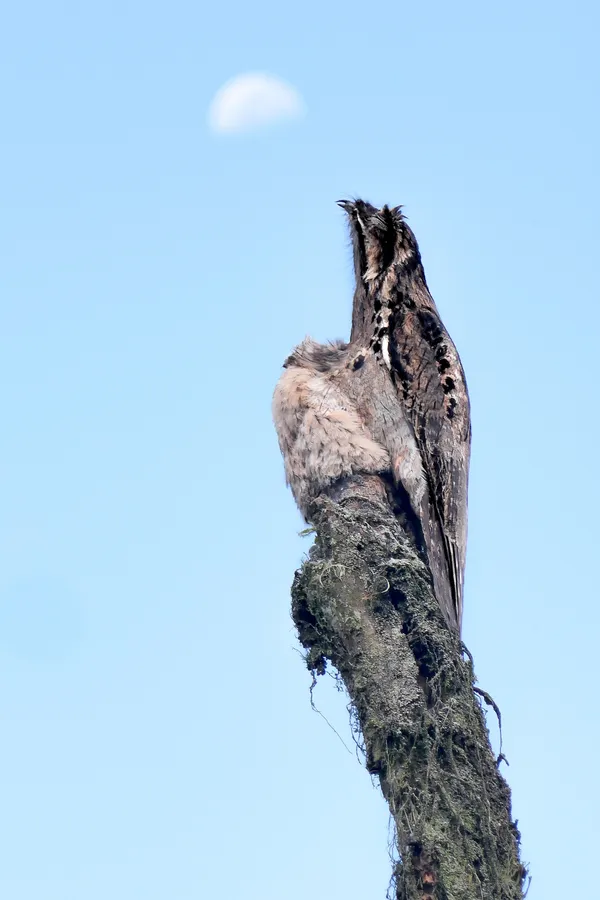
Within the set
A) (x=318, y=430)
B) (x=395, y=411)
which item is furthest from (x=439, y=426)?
(x=318, y=430)

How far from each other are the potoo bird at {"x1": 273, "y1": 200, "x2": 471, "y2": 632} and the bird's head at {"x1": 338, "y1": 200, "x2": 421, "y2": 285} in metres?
0.01

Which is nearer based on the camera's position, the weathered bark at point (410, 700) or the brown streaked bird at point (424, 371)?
the weathered bark at point (410, 700)

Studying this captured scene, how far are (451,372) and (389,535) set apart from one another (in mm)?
1367

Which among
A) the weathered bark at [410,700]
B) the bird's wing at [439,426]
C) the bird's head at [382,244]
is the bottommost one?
the weathered bark at [410,700]

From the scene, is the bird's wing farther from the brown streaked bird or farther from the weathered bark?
the weathered bark

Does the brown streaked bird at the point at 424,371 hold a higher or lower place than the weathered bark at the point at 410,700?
higher

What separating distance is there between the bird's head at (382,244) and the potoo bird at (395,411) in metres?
0.01

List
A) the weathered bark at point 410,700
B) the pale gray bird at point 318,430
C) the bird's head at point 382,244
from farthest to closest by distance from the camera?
the bird's head at point 382,244 → the pale gray bird at point 318,430 → the weathered bark at point 410,700

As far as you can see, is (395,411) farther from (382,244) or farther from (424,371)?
(382,244)

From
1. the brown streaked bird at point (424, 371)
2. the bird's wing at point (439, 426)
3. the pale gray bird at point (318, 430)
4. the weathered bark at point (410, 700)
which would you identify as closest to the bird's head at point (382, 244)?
the brown streaked bird at point (424, 371)

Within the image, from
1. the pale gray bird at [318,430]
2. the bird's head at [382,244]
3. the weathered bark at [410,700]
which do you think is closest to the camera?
the weathered bark at [410,700]

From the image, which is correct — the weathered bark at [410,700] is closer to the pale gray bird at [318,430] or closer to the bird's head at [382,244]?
the pale gray bird at [318,430]

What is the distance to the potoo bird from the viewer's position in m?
6.83

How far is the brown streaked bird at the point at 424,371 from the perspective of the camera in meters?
6.84
